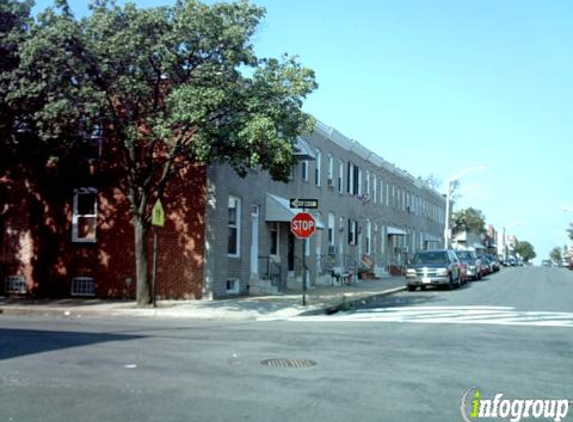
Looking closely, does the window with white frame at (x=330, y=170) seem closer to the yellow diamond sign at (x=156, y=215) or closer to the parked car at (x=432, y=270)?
the parked car at (x=432, y=270)

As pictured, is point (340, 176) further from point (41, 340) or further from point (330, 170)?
point (41, 340)

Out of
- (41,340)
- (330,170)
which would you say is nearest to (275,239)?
(330,170)

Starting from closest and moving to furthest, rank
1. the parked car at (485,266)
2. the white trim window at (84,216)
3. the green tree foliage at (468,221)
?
the white trim window at (84,216) < the parked car at (485,266) < the green tree foliage at (468,221)

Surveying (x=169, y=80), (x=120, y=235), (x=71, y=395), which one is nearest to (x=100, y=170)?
(x=120, y=235)

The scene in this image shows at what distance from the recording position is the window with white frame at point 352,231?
3857cm

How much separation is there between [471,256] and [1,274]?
97.7ft

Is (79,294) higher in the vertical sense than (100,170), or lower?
lower

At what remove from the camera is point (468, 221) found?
108 meters

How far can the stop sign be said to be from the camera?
20.6 meters

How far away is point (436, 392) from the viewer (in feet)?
26.9

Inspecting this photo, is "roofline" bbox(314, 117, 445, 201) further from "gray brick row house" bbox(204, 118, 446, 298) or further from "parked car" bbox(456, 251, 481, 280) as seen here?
"parked car" bbox(456, 251, 481, 280)

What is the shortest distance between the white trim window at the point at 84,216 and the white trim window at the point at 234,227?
456 centimetres

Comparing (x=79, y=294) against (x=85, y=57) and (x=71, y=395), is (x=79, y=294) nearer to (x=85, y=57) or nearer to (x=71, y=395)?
(x=85, y=57)

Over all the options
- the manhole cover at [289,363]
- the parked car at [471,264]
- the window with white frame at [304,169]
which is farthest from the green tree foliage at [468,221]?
the manhole cover at [289,363]
